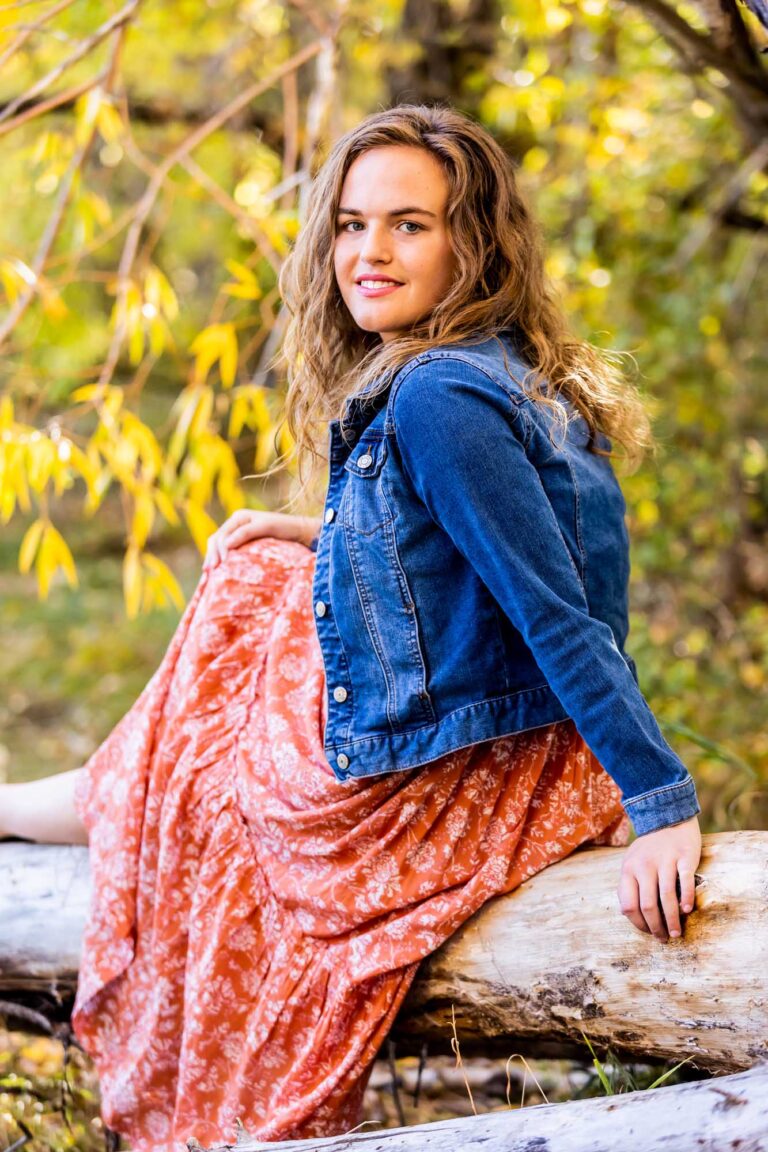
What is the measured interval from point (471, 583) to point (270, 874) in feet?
1.84

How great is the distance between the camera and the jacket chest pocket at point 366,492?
1.56 m

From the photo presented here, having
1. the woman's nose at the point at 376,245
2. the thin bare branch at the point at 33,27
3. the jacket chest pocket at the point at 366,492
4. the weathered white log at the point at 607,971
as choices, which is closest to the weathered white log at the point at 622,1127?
the weathered white log at the point at 607,971

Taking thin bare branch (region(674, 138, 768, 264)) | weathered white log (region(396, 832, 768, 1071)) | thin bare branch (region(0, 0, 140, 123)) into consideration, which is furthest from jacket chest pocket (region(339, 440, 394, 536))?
thin bare branch (region(674, 138, 768, 264))

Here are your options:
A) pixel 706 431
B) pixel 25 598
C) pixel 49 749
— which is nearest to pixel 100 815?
pixel 706 431

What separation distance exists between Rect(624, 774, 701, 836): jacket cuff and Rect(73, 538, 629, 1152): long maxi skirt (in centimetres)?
27

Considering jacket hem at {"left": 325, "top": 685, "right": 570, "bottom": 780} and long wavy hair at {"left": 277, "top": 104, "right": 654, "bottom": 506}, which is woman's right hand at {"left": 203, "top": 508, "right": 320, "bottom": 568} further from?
jacket hem at {"left": 325, "top": 685, "right": 570, "bottom": 780}

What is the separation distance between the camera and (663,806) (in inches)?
54.7

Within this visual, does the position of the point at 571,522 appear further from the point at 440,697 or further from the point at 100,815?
the point at 100,815

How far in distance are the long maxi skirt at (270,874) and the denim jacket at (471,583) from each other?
0.12 meters

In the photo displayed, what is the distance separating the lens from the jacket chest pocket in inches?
61.2

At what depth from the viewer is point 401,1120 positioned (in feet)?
6.31

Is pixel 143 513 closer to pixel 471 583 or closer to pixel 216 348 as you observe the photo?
pixel 216 348

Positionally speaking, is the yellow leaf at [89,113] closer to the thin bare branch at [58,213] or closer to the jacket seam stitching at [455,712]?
the thin bare branch at [58,213]

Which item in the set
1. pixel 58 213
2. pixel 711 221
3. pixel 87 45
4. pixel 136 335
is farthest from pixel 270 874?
pixel 711 221
